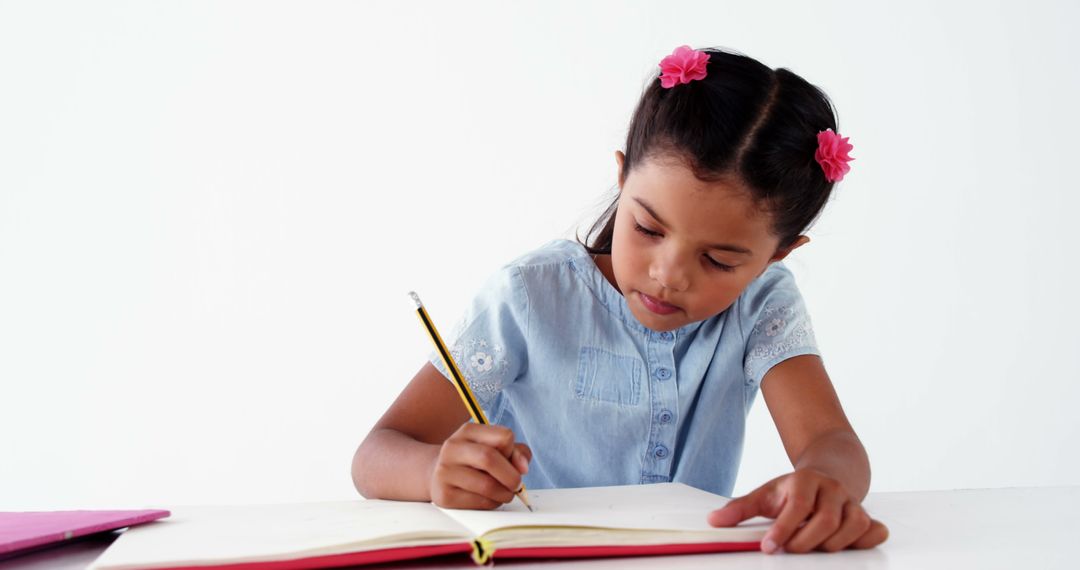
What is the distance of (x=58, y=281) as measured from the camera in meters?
2.38

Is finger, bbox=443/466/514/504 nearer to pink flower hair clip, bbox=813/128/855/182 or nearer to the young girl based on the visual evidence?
the young girl

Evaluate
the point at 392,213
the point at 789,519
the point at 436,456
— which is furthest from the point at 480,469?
the point at 392,213

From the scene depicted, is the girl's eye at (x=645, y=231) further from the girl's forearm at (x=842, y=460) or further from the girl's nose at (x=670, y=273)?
the girl's forearm at (x=842, y=460)

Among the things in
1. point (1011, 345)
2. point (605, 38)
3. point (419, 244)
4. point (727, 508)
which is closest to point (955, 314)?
point (1011, 345)

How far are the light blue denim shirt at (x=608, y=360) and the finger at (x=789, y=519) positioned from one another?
435mm

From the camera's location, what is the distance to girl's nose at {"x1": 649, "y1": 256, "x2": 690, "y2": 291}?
3.13ft

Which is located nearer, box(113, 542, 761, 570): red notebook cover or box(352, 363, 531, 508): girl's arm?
box(113, 542, 761, 570): red notebook cover

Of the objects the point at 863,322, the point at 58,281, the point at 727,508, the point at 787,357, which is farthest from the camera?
the point at 863,322

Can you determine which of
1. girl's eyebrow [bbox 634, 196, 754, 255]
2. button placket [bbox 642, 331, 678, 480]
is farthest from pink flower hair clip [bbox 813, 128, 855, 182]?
button placket [bbox 642, 331, 678, 480]

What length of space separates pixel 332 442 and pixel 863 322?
1346 mm

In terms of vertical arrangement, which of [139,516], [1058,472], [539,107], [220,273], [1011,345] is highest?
[539,107]

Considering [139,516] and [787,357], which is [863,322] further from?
[139,516]

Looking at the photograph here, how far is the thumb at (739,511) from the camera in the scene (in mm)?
692

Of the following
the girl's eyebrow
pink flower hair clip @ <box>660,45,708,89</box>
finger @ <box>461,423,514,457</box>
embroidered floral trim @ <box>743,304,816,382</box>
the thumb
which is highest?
pink flower hair clip @ <box>660,45,708,89</box>
